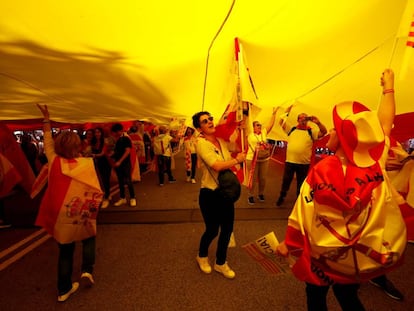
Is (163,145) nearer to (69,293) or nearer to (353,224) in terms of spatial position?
(69,293)

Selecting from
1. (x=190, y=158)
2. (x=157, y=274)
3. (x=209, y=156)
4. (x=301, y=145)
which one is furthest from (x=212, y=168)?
(x=190, y=158)

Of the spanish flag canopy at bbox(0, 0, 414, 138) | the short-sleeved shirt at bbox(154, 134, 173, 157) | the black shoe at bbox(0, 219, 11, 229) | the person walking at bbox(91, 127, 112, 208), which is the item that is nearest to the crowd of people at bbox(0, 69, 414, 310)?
the black shoe at bbox(0, 219, 11, 229)

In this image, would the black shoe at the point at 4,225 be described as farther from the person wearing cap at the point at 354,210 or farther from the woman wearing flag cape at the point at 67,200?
the person wearing cap at the point at 354,210

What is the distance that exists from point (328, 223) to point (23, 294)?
9.61 ft

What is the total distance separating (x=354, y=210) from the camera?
A: 1.06 m

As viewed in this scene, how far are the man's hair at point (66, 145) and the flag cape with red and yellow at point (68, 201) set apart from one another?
53mm

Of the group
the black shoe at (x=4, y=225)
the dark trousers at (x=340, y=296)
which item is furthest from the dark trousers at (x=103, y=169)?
the dark trousers at (x=340, y=296)

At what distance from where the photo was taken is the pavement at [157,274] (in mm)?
2152

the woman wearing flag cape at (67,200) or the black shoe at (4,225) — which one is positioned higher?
the woman wearing flag cape at (67,200)

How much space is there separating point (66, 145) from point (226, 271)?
2038 mm

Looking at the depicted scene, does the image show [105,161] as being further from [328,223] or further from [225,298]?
[328,223]

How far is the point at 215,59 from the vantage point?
229 cm

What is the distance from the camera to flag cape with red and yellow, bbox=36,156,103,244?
204 cm

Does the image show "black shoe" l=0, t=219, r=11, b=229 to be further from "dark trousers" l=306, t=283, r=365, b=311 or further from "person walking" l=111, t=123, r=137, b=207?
"dark trousers" l=306, t=283, r=365, b=311
